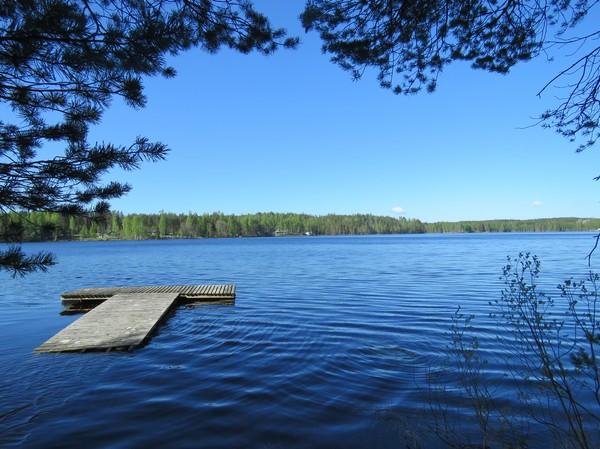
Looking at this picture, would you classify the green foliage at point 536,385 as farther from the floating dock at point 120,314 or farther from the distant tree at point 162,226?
the distant tree at point 162,226

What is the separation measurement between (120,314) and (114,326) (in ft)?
4.79

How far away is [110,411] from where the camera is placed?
5.81 meters

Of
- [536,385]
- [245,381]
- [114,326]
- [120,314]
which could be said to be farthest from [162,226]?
[536,385]

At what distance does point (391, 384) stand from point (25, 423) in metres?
5.47

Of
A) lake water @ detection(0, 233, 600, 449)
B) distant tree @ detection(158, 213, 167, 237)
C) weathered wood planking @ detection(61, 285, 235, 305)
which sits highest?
distant tree @ detection(158, 213, 167, 237)

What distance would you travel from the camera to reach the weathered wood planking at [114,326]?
8852 mm

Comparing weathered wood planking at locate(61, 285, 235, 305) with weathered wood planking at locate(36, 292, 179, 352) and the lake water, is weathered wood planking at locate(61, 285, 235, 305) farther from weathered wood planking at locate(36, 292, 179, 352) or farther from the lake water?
the lake water

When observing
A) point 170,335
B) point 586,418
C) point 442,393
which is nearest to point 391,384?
point 442,393

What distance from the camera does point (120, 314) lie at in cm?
1192

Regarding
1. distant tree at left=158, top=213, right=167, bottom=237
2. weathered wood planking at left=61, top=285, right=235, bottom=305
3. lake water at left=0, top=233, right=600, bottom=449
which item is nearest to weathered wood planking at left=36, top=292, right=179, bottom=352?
lake water at left=0, top=233, right=600, bottom=449

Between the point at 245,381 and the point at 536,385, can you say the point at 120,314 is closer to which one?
the point at 245,381

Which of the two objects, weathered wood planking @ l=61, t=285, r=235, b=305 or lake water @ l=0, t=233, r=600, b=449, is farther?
weathered wood planking @ l=61, t=285, r=235, b=305

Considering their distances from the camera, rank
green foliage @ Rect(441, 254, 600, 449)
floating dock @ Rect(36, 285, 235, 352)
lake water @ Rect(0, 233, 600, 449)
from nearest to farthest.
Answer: green foliage @ Rect(441, 254, 600, 449) → lake water @ Rect(0, 233, 600, 449) → floating dock @ Rect(36, 285, 235, 352)

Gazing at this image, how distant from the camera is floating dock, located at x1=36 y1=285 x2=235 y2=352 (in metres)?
8.96
